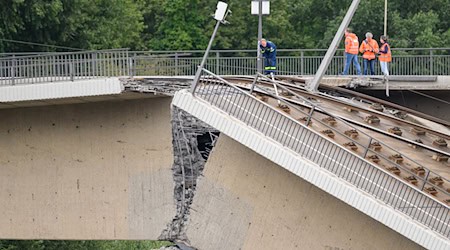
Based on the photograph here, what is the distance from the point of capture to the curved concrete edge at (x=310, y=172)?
30.9 metres

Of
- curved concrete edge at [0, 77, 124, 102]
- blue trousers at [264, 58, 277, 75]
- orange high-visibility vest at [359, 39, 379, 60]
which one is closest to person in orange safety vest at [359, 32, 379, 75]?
orange high-visibility vest at [359, 39, 379, 60]

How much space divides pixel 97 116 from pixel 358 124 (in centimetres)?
516

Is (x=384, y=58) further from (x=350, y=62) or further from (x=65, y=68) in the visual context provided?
(x=65, y=68)

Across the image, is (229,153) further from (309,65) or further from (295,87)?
(309,65)

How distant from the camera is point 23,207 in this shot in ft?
115

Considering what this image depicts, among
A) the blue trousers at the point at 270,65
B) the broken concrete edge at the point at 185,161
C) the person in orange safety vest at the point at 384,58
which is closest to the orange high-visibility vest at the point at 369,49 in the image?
the person in orange safety vest at the point at 384,58

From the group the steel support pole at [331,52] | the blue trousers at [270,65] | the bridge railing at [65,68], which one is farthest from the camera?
the blue trousers at [270,65]

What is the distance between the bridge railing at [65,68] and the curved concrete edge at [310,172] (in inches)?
105

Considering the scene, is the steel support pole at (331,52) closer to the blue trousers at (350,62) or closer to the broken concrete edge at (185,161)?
the broken concrete edge at (185,161)

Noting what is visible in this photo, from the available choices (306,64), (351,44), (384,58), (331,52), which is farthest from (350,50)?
(331,52)

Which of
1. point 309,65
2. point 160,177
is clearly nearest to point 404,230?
point 160,177

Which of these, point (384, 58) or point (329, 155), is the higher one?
point (384, 58)

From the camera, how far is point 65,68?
3441cm

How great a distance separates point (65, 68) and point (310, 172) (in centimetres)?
569
